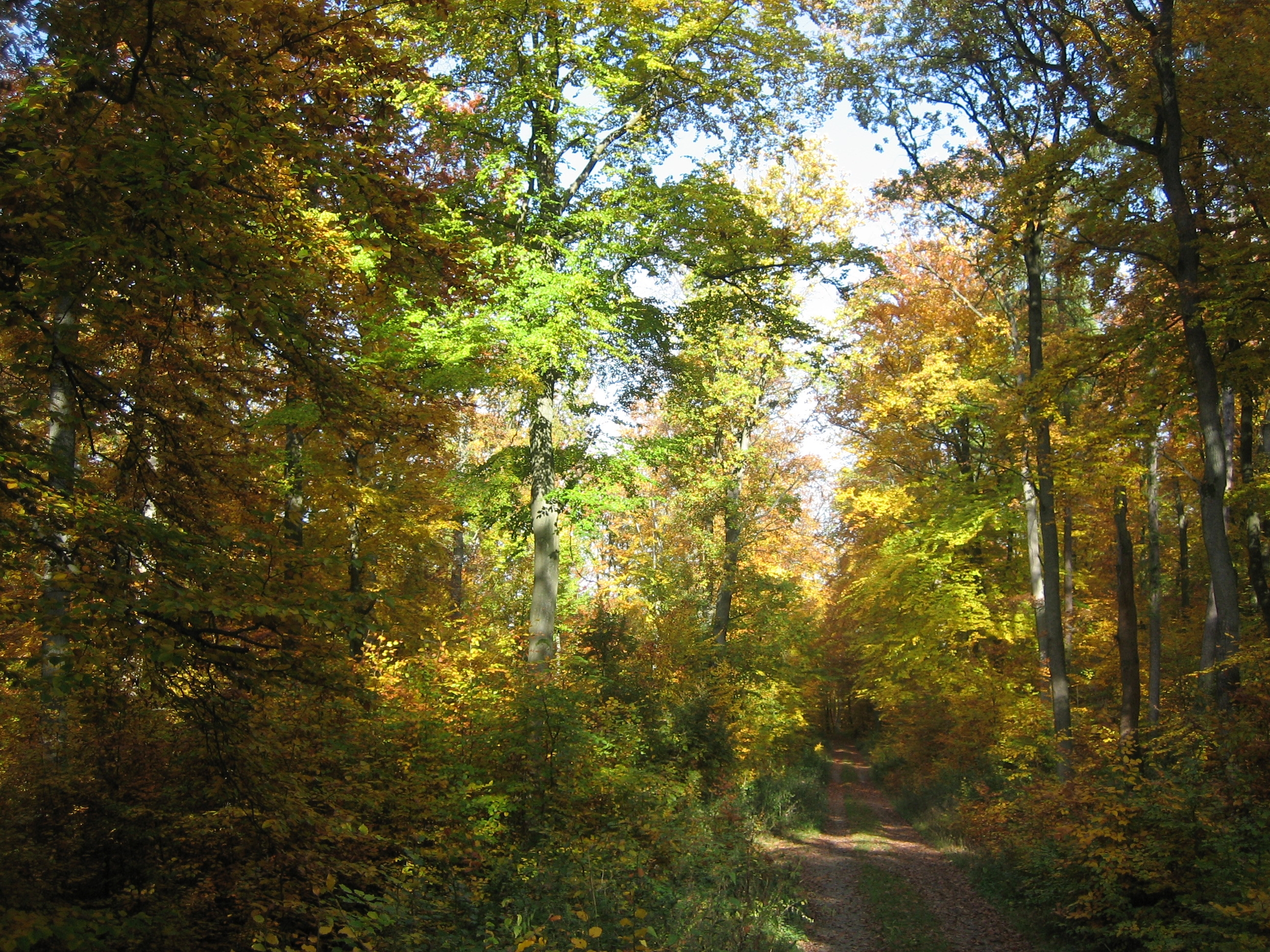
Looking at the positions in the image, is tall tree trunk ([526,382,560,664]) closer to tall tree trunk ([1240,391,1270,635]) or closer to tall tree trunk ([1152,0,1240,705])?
tall tree trunk ([1152,0,1240,705])

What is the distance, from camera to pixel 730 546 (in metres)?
22.1

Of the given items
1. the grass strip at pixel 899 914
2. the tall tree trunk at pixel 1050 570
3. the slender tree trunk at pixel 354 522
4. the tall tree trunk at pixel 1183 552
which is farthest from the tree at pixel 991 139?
the slender tree trunk at pixel 354 522

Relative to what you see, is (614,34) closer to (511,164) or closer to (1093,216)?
(511,164)

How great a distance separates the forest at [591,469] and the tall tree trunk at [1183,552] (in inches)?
16.2

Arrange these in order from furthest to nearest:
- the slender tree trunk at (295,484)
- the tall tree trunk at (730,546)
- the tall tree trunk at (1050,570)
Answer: the tall tree trunk at (730,546) < the tall tree trunk at (1050,570) < the slender tree trunk at (295,484)

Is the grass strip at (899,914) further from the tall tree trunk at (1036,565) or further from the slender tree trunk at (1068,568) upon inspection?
the slender tree trunk at (1068,568)

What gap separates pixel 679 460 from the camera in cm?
1641

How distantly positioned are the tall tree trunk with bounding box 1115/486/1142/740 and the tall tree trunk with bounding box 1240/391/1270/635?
211 cm

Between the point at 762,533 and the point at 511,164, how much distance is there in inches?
551

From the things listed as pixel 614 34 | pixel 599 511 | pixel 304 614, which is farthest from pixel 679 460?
pixel 304 614

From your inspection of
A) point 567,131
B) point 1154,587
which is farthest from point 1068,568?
point 567,131

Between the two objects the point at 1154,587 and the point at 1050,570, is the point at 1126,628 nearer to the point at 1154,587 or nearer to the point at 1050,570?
the point at 1154,587

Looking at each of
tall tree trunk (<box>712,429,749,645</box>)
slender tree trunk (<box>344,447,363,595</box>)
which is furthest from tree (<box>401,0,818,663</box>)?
tall tree trunk (<box>712,429,749,645</box>)

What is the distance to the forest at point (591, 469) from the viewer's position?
16.7 ft
